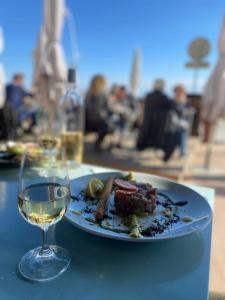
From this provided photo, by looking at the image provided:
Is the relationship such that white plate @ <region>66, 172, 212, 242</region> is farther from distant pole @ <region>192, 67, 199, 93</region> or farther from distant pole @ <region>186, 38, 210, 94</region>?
distant pole @ <region>192, 67, 199, 93</region>

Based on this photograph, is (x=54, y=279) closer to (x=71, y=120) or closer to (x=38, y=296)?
(x=38, y=296)

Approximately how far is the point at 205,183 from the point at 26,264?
2.75 m

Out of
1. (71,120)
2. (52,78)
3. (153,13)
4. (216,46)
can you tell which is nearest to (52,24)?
(52,78)

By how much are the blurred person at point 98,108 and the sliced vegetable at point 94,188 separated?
129 inches

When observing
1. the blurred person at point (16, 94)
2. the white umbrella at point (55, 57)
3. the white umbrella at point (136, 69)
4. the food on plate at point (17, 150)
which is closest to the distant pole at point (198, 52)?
the white umbrella at point (136, 69)

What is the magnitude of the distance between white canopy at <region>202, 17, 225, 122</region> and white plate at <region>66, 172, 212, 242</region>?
2346 millimetres

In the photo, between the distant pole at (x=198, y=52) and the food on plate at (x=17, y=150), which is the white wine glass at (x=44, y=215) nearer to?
the food on plate at (x=17, y=150)

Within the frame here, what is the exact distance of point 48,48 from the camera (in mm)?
3121

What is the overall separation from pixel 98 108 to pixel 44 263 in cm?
365

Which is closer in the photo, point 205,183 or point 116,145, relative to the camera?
point 205,183

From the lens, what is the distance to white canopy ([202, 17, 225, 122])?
2902mm

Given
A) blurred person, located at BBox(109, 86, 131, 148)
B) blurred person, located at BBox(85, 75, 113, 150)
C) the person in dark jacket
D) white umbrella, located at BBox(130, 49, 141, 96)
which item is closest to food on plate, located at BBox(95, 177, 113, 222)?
the person in dark jacket

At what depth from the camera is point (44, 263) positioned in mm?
513

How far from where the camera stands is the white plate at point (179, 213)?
55 cm
